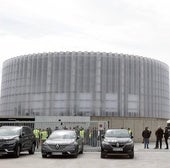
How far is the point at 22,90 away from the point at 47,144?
56083mm

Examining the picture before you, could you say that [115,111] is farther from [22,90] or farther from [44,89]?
[22,90]

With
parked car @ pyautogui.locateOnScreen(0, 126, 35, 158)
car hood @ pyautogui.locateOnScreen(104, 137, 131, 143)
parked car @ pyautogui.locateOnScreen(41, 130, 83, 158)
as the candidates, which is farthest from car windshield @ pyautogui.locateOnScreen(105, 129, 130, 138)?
parked car @ pyautogui.locateOnScreen(0, 126, 35, 158)

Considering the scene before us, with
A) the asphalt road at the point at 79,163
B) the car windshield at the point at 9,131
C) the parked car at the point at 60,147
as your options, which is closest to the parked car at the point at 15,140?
the car windshield at the point at 9,131

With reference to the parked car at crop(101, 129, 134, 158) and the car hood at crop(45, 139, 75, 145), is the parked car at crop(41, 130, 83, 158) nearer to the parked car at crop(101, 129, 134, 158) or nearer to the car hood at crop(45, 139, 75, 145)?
the car hood at crop(45, 139, 75, 145)

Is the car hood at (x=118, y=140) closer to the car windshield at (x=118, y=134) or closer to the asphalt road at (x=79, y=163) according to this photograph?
the car windshield at (x=118, y=134)

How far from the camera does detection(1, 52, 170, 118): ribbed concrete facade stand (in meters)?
69.8

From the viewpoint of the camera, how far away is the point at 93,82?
7012cm

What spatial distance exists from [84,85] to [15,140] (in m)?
50.9

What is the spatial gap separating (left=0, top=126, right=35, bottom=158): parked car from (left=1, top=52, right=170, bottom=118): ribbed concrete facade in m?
47.4

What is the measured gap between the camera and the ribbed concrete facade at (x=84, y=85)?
2746 inches

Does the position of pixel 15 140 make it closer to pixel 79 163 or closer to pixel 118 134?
pixel 79 163

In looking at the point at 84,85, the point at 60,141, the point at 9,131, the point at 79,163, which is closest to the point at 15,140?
the point at 9,131

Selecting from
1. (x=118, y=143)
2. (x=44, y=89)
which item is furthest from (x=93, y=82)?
(x=118, y=143)

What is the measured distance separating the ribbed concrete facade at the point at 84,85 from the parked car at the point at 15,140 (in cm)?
4742
